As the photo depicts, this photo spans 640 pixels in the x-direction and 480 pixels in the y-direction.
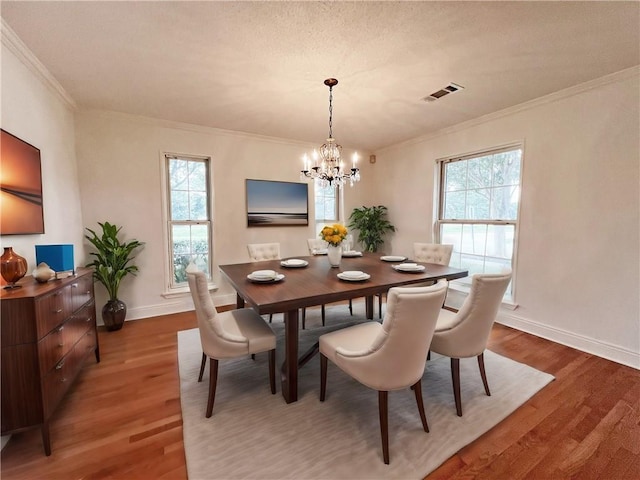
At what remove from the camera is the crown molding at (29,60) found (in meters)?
1.83

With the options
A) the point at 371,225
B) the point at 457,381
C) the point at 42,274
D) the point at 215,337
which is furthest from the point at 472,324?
the point at 371,225

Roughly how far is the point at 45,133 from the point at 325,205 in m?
3.59

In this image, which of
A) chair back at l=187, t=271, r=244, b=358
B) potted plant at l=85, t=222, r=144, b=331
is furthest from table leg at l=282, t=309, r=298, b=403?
potted plant at l=85, t=222, r=144, b=331

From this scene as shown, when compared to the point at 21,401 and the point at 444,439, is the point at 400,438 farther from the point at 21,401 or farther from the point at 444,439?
the point at 21,401

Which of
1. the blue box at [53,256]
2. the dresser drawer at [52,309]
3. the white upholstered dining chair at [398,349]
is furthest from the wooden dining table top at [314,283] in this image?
the blue box at [53,256]

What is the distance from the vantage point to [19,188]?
6.31ft

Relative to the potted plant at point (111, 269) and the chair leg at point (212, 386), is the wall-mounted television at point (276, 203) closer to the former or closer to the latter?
the potted plant at point (111, 269)

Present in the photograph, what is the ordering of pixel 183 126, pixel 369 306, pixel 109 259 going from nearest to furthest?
pixel 109 259
pixel 369 306
pixel 183 126

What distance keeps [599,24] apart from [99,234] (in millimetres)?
4975

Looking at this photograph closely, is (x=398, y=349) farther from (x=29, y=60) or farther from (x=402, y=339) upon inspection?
(x=29, y=60)

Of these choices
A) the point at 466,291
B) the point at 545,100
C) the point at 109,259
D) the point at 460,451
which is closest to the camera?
the point at 460,451

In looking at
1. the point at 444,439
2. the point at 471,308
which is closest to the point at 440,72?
the point at 471,308

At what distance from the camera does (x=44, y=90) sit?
95.0 inches

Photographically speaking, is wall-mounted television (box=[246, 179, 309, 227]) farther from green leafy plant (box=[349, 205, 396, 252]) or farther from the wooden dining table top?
the wooden dining table top
